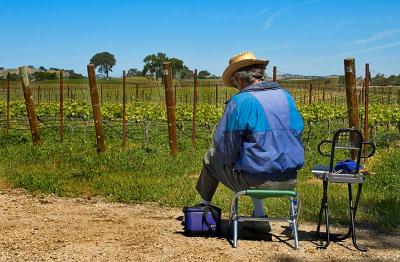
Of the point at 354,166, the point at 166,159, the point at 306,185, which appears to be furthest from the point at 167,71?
the point at 354,166

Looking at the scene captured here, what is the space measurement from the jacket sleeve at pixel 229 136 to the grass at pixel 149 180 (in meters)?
1.41

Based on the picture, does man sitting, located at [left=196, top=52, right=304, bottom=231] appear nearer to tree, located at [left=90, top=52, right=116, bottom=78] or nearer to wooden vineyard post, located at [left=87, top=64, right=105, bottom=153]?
wooden vineyard post, located at [left=87, top=64, right=105, bottom=153]

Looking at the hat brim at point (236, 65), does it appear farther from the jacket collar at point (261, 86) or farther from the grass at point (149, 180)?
the grass at point (149, 180)

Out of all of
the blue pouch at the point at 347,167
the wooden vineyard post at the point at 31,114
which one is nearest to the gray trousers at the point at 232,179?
the blue pouch at the point at 347,167

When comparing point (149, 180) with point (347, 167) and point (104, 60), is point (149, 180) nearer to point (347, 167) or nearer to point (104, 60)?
point (347, 167)

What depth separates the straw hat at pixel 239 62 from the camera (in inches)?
170

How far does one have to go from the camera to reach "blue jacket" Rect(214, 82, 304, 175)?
13.4ft

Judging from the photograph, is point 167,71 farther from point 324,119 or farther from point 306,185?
point 324,119

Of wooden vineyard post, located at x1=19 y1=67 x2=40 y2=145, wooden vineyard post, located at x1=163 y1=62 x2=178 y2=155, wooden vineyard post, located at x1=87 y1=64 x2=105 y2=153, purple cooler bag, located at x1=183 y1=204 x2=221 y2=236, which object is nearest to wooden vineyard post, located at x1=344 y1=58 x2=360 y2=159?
wooden vineyard post, located at x1=163 y1=62 x2=178 y2=155

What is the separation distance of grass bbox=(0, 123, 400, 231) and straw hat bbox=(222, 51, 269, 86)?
162 centimetres

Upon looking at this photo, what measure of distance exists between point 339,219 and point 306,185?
1799mm

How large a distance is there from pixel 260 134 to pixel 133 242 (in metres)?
1.30

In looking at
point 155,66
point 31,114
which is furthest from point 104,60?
point 31,114

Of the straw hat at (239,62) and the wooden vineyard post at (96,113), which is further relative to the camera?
the wooden vineyard post at (96,113)
